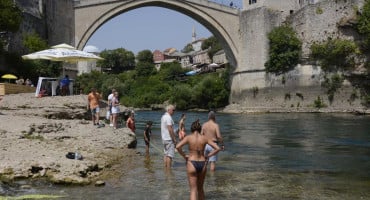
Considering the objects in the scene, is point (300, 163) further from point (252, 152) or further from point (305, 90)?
point (305, 90)

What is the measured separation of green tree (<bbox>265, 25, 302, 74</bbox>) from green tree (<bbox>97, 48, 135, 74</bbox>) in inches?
2440

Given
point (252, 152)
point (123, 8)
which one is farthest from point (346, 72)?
point (252, 152)

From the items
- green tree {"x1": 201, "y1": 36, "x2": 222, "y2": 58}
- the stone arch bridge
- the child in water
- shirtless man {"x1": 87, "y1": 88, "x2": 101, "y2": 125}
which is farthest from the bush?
green tree {"x1": 201, "y1": 36, "x2": 222, "y2": 58}

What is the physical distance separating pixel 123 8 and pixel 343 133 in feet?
78.2

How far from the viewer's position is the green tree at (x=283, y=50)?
129 ft

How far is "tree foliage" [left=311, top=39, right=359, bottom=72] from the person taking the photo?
36.2 meters

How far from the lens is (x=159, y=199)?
710cm

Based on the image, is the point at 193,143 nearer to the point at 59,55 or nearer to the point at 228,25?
the point at 59,55

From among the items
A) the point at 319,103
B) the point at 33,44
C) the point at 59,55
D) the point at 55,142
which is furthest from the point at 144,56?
the point at 55,142

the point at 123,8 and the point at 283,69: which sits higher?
the point at 123,8

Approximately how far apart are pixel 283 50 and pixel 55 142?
3125 cm

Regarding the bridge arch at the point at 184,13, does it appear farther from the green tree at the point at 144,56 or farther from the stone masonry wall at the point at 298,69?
the green tree at the point at 144,56

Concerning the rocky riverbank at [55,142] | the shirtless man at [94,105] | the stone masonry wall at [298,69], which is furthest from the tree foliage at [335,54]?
the shirtless man at [94,105]

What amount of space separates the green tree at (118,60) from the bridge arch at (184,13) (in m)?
57.1
